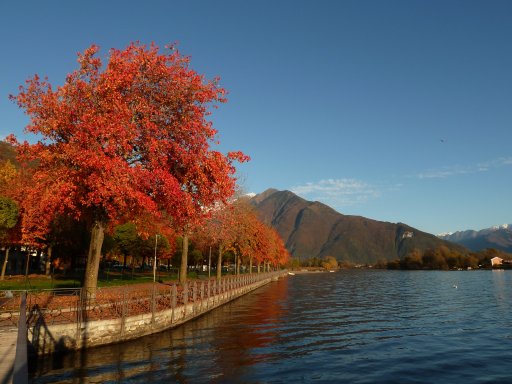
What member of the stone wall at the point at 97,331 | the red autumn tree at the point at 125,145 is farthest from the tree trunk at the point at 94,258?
the stone wall at the point at 97,331

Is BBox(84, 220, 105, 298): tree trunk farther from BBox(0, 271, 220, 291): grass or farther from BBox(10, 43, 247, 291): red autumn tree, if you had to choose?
BBox(0, 271, 220, 291): grass

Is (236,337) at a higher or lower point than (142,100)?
lower

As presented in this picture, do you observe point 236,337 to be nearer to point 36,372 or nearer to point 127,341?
point 127,341

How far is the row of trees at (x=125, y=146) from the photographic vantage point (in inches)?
779

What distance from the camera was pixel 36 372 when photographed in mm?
14211

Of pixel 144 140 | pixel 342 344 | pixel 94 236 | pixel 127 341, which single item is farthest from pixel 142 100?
pixel 342 344

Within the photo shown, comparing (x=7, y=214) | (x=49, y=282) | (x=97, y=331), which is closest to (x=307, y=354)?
(x=97, y=331)

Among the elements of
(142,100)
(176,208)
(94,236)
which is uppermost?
(142,100)

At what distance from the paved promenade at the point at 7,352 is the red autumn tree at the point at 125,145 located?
6.69 m

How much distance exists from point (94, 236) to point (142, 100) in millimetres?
8356

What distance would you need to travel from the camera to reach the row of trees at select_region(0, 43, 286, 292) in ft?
64.9

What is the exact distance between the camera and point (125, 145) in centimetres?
2031

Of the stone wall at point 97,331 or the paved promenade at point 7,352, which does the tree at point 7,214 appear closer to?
the stone wall at point 97,331

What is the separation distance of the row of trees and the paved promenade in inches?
266
